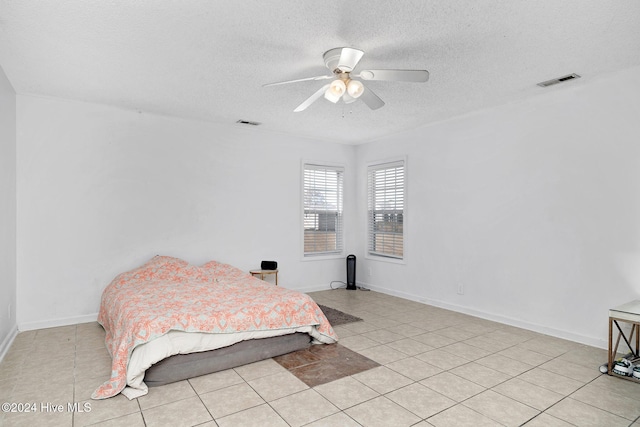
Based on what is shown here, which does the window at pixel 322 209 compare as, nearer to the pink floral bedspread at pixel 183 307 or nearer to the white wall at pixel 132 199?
the white wall at pixel 132 199

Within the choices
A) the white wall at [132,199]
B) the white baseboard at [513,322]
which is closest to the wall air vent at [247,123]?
the white wall at [132,199]

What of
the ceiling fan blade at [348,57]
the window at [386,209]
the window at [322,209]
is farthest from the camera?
the window at [322,209]

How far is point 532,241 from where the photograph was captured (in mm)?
4031

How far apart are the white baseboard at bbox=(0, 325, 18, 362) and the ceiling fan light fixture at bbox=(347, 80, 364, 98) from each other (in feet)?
12.1

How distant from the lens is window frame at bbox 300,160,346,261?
237 inches

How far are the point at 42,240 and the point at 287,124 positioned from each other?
3.26 meters

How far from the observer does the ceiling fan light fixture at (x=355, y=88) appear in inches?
111

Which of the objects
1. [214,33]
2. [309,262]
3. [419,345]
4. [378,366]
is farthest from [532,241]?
[214,33]

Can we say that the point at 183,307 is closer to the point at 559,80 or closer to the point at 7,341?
the point at 7,341

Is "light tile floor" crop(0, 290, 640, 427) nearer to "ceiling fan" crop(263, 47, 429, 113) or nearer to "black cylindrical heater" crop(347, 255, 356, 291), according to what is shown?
"ceiling fan" crop(263, 47, 429, 113)

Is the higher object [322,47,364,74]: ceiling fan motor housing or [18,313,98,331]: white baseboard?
[322,47,364,74]: ceiling fan motor housing

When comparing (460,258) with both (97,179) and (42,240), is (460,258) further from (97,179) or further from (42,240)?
(42,240)

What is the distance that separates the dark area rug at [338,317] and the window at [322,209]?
152 cm

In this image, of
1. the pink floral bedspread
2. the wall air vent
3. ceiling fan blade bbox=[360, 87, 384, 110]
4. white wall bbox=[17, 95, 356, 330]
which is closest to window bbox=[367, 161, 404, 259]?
white wall bbox=[17, 95, 356, 330]
